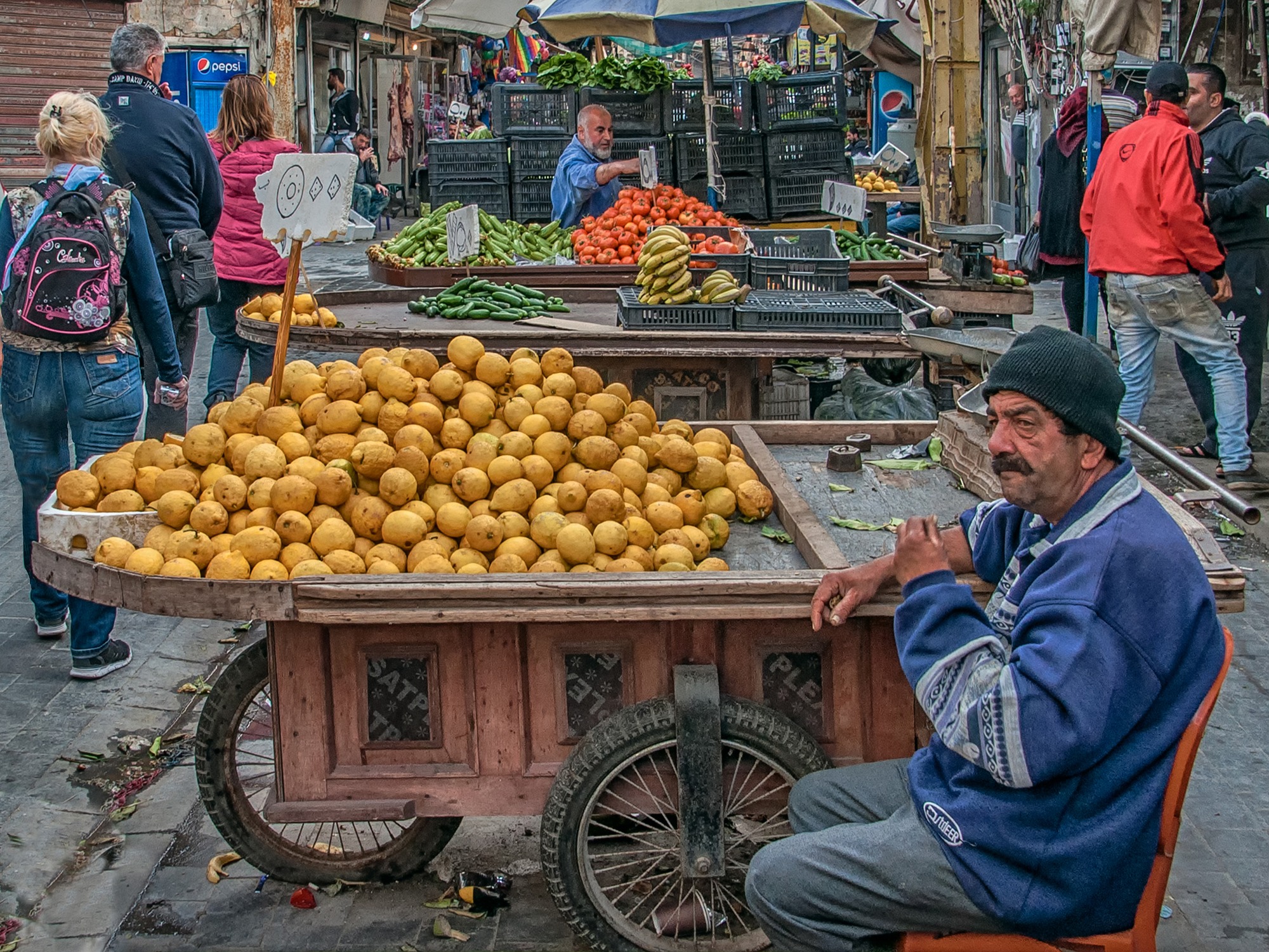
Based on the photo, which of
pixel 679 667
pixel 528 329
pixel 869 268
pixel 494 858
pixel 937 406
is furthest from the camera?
pixel 869 268

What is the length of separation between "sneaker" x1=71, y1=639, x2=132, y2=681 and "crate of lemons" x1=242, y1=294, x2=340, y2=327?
1986 millimetres

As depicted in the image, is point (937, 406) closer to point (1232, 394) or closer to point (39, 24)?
point (1232, 394)

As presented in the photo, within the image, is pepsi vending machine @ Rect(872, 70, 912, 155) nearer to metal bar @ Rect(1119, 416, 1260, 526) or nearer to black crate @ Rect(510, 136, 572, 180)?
black crate @ Rect(510, 136, 572, 180)

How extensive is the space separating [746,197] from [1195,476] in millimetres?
8754

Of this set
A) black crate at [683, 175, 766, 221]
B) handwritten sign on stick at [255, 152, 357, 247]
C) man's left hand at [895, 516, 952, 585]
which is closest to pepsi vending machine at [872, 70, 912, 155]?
black crate at [683, 175, 766, 221]

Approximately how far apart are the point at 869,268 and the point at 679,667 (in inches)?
216

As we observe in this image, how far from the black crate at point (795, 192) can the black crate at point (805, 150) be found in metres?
0.04

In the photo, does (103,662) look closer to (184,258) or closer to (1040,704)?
(184,258)

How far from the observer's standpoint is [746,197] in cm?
1159

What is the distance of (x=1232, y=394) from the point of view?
23.7 feet

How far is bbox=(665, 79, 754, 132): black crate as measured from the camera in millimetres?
11523

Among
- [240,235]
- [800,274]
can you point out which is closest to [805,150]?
[800,274]

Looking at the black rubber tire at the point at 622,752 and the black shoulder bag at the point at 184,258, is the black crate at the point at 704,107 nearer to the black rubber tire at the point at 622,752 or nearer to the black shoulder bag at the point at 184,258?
the black shoulder bag at the point at 184,258

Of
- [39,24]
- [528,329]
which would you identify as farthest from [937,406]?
[39,24]
